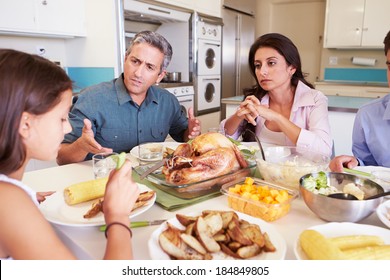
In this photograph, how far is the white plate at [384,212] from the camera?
2.52 feet

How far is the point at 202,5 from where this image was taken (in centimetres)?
392

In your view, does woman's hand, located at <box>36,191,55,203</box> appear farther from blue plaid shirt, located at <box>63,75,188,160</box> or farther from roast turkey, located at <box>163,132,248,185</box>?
blue plaid shirt, located at <box>63,75,188,160</box>

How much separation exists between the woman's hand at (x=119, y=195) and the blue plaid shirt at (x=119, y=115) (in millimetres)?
878

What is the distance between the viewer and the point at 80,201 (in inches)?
35.4

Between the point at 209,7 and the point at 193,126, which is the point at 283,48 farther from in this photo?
the point at 209,7

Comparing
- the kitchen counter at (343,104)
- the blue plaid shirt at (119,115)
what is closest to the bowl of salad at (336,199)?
the blue plaid shirt at (119,115)

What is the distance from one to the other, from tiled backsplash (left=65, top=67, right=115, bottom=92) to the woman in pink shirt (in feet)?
5.20

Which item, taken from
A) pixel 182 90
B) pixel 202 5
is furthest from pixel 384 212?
pixel 202 5

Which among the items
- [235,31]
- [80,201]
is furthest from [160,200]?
[235,31]

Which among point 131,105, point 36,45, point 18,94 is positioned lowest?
point 131,105

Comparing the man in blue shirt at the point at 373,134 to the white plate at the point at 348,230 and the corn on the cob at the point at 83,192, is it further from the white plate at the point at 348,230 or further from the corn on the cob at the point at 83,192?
the corn on the cob at the point at 83,192

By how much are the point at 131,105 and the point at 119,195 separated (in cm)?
104

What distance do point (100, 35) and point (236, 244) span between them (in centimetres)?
276
